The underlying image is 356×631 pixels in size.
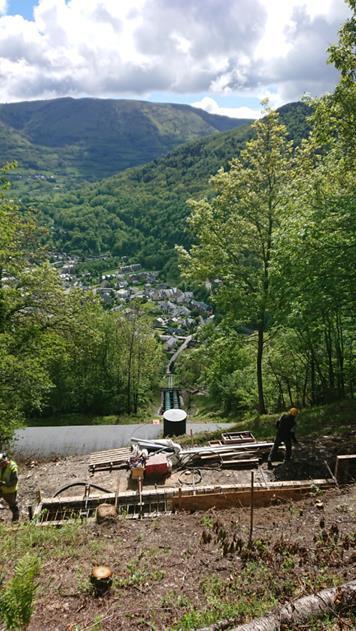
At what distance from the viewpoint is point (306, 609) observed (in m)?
5.64

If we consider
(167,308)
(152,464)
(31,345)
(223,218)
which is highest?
(223,218)

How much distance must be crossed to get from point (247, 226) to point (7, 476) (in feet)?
40.7

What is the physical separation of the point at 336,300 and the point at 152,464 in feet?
23.4

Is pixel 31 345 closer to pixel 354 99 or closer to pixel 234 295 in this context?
pixel 234 295

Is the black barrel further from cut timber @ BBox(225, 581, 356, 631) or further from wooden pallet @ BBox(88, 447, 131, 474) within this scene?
cut timber @ BBox(225, 581, 356, 631)

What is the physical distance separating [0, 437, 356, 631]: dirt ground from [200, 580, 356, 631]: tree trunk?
22cm

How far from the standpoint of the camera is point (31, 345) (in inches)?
744

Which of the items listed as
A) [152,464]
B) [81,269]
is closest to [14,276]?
[152,464]

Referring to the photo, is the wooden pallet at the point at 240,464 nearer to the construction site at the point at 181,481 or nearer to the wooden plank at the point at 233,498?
the construction site at the point at 181,481

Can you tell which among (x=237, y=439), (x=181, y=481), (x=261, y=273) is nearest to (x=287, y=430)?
(x=237, y=439)

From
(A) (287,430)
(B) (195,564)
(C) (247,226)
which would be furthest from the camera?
(C) (247,226)

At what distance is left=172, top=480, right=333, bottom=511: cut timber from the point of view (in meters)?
10.3

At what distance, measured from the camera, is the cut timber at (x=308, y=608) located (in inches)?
213

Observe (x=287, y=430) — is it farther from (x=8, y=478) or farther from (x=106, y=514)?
(x=8, y=478)
